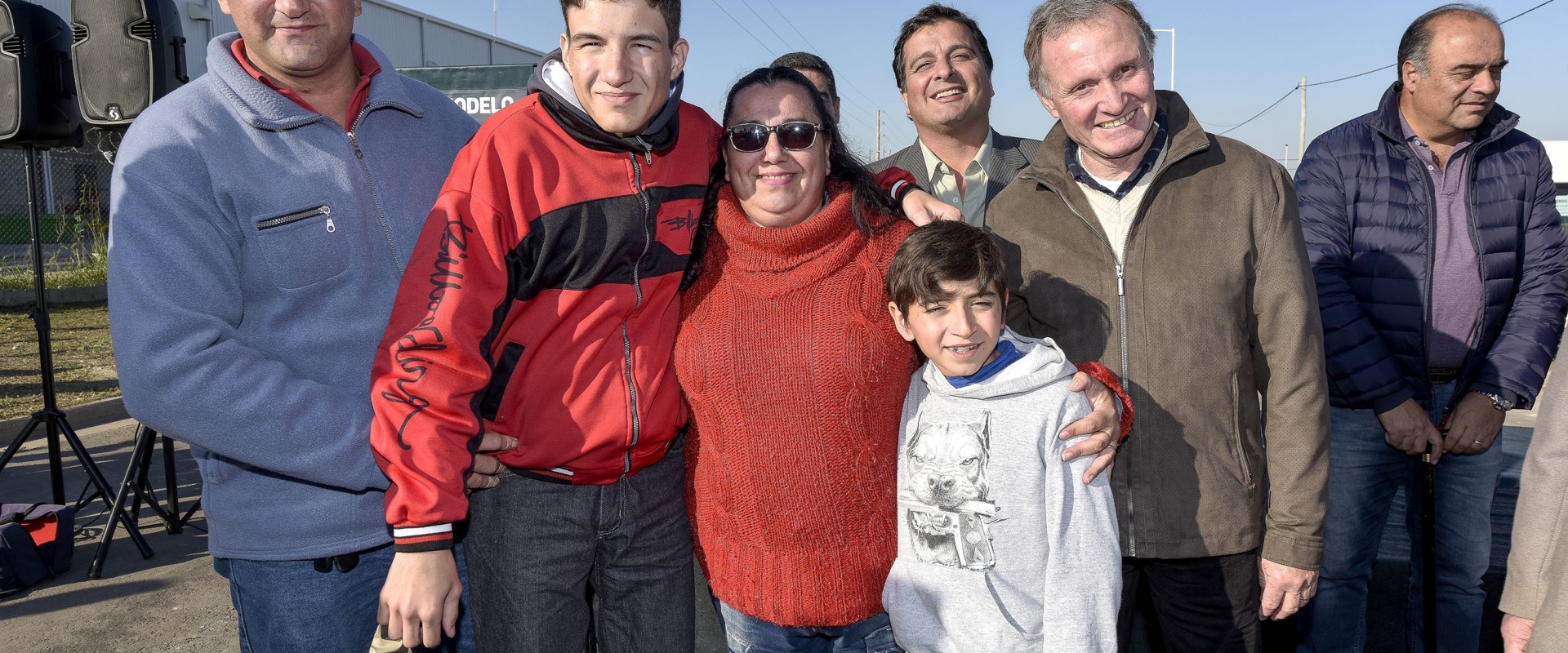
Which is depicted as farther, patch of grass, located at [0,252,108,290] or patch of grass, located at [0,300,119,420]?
patch of grass, located at [0,252,108,290]

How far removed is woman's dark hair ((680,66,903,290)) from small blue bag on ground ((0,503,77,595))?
4.48 metres

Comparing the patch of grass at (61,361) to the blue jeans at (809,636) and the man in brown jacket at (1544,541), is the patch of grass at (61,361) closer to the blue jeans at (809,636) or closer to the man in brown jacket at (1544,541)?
the blue jeans at (809,636)

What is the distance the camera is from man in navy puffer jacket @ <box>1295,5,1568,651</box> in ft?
10.2

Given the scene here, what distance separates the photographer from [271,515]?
6.76 ft

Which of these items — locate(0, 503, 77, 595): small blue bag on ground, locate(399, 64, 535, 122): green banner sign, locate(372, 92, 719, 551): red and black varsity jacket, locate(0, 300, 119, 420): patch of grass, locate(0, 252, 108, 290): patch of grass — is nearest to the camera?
locate(372, 92, 719, 551): red and black varsity jacket

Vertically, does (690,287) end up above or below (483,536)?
above

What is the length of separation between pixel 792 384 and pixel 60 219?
20678 mm

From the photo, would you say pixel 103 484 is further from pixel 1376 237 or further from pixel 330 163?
pixel 1376 237

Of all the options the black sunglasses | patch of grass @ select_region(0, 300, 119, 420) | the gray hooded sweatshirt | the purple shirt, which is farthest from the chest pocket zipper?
patch of grass @ select_region(0, 300, 119, 420)

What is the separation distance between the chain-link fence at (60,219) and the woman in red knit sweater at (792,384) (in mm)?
10941

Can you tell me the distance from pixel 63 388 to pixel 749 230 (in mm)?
9411

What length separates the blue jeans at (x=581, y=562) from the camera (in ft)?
7.00

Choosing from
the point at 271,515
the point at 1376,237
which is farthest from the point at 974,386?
the point at 1376,237

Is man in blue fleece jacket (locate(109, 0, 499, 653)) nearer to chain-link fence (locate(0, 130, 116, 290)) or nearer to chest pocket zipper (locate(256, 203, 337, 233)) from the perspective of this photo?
chest pocket zipper (locate(256, 203, 337, 233))
